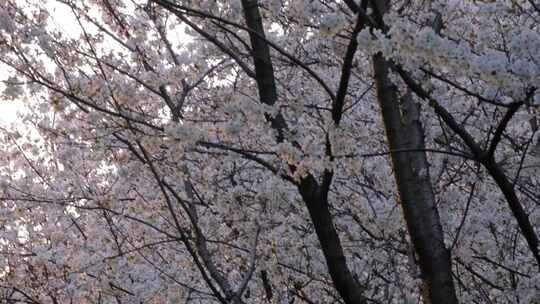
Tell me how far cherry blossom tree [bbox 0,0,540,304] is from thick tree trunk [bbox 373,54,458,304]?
12mm

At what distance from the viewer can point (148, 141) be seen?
4.36 meters

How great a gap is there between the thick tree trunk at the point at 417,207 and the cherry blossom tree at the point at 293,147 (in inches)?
0.5

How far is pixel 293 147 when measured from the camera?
385cm

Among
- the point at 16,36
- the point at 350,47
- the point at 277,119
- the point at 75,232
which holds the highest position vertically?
the point at 75,232

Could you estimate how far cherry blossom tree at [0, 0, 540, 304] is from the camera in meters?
3.73

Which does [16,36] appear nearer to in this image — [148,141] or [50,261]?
[148,141]

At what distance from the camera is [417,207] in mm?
4410

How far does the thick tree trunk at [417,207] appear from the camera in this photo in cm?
427

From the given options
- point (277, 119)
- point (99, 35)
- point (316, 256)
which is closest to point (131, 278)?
point (316, 256)

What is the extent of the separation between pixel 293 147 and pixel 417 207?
3.53ft

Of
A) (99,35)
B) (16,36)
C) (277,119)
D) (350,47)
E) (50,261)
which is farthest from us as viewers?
(50,261)

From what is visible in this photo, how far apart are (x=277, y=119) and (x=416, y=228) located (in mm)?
1156

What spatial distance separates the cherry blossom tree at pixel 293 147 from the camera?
3729 mm

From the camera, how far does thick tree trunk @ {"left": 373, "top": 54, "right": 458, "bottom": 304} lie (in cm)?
427
